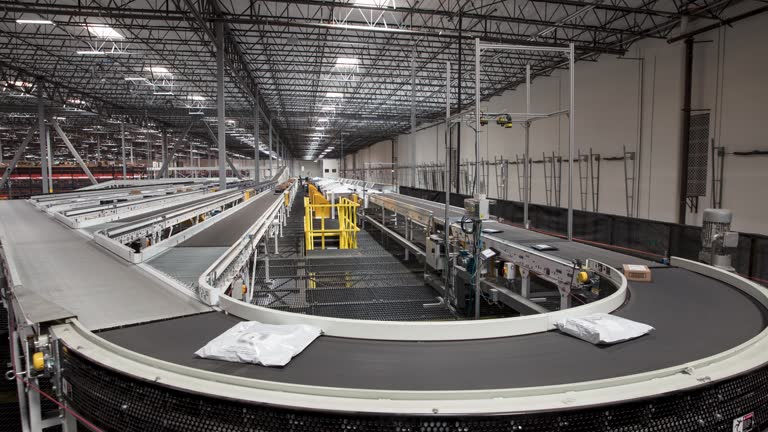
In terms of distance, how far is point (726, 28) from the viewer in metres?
9.39

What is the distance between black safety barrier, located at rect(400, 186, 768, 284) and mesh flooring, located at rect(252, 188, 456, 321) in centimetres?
199

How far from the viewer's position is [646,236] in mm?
6746

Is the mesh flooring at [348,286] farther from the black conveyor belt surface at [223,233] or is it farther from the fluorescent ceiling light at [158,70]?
the fluorescent ceiling light at [158,70]

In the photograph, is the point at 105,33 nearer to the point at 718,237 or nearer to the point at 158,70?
the point at 158,70

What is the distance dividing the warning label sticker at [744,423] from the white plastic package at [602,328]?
1.49 ft

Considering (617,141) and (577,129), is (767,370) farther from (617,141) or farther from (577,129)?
(577,129)

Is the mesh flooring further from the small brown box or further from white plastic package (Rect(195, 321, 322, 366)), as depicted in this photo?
white plastic package (Rect(195, 321, 322, 366))

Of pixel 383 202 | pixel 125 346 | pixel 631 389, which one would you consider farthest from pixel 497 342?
pixel 383 202

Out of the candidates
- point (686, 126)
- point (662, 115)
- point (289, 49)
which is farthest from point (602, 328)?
point (289, 49)

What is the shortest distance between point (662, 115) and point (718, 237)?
922 cm

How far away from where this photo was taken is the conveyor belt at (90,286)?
2021mm

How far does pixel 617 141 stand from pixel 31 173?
31202mm

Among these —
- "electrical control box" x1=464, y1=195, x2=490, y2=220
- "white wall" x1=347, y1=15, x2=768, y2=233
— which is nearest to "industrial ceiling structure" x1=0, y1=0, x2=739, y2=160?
"white wall" x1=347, y1=15, x2=768, y2=233

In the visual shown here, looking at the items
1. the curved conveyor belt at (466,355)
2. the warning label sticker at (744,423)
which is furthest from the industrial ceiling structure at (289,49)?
the warning label sticker at (744,423)
